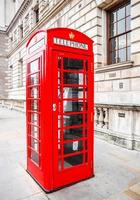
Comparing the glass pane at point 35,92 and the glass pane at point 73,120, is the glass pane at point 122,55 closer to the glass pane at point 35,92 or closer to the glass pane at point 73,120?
the glass pane at point 73,120

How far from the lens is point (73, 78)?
355 centimetres

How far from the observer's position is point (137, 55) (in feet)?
20.1

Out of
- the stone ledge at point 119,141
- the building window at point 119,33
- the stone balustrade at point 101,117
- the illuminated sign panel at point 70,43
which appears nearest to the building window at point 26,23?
the building window at point 119,33

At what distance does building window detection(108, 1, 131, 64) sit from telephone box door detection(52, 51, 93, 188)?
4218mm

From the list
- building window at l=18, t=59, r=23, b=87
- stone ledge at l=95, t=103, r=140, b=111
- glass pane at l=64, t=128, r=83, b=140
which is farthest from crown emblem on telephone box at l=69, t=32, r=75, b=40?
building window at l=18, t=59, r=23, b=87

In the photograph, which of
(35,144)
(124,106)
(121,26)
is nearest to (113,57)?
(121,26)

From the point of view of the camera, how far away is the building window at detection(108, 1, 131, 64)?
23.4ft

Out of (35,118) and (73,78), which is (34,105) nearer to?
(35,118)

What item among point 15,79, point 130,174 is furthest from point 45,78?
point 15,79

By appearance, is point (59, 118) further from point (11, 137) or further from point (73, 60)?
point (11, 137)

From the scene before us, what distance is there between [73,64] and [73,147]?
1.54m

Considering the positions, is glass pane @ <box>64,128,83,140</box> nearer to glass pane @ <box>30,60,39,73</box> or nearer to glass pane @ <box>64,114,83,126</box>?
glass pane @ <box>64,114,83,126</box>

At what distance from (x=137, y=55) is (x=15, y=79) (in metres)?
19.7

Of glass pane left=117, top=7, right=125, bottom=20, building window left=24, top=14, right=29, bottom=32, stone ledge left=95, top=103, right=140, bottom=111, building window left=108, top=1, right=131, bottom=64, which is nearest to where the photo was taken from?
stone ledge left=95, top=103, right=140, bottom=111
